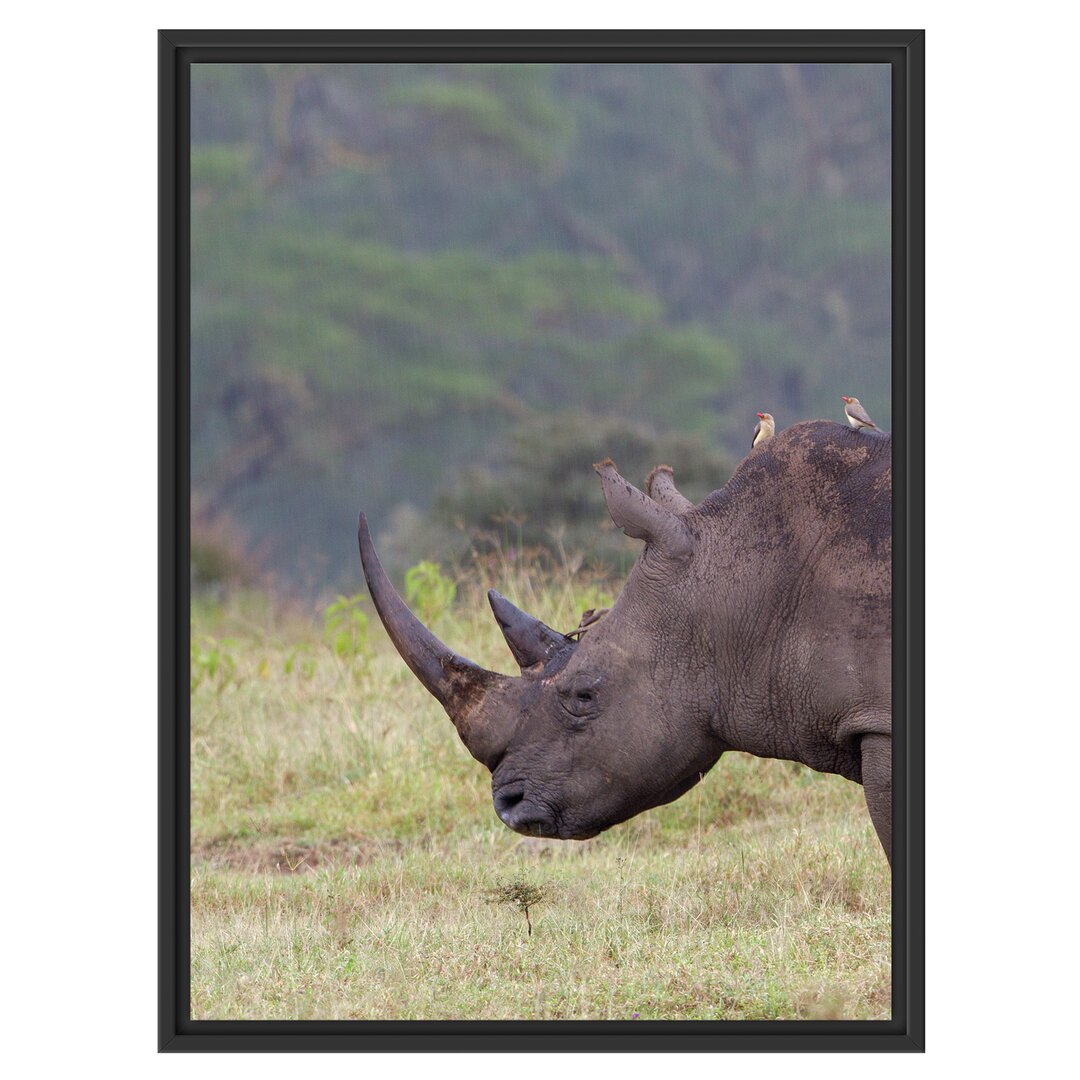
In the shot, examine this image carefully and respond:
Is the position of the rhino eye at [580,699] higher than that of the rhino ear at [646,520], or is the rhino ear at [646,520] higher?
the rhino ear at [646,520]

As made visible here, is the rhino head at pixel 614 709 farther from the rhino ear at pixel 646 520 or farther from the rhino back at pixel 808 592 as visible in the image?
the rhino back at pixel 808 592

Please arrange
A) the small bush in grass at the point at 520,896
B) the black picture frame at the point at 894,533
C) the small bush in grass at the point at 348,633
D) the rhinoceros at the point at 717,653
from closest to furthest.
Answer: the black picture frame at the point at 894,533, the rhinoceros at the point at 717,653, the small bush in grass at the point at 520,896, the small bush in grass at the point at 348,633

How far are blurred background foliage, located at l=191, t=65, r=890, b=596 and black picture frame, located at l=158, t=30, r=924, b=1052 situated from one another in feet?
59.7

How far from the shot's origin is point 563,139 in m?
27.1

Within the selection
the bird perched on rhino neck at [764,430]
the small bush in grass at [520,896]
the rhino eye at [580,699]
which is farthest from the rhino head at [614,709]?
the small bush in grass at [520,896]

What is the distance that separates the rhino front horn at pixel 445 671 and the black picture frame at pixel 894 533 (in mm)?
628

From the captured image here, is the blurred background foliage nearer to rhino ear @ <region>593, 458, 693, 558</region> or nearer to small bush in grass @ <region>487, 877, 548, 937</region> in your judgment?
small bush in grass @ <region>487, 877, 548, 937</region>

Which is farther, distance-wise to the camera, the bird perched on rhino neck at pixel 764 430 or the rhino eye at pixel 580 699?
the bird perched on rhino neck at pixel 764 430

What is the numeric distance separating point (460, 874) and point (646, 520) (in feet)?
7.39

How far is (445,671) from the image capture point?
5.79 meters

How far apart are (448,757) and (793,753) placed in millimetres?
3132

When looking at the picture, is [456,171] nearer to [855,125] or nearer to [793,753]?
[855,125]

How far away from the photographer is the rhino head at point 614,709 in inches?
220

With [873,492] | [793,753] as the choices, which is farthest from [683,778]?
[873,492]
